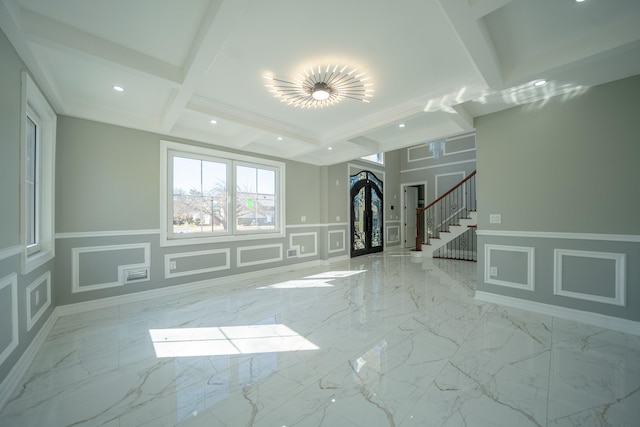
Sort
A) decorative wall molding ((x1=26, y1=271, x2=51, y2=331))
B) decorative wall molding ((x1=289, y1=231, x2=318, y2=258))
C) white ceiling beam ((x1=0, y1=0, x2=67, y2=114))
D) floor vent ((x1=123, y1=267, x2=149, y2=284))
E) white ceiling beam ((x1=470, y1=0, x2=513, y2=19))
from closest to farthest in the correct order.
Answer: white ceiling beam ((x1=470, y1=0, x2=513, y2=19)), white ceiling beam ((x1=0, y1=0, x2=67, y2=114)), decorative wall molding ((x1=26, y1=271, x2=51, y2=331)), floor vent ((x1=123, y1=267, x2=149, y2=284)), decorative wall molding ((x1=289, y1=231, x2=318, y2=258))

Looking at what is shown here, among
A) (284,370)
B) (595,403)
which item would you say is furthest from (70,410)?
(595,403)

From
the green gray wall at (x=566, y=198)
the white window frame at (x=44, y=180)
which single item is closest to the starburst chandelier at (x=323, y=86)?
the green gray wall at (x=566, y=198)

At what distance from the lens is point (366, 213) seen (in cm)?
767

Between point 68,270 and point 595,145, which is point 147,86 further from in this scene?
point 595,145

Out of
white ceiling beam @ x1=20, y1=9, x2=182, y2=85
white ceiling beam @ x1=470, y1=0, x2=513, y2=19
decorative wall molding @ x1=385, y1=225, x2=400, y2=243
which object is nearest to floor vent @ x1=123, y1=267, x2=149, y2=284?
white ceiling beam @ x1=20, y1=9, x2=182, y2=85

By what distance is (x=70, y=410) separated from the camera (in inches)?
62.3

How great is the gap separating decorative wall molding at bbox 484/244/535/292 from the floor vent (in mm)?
4926

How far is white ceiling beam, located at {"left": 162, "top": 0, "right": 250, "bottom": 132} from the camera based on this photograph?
63.2 inches

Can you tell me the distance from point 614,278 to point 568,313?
0.58 metres

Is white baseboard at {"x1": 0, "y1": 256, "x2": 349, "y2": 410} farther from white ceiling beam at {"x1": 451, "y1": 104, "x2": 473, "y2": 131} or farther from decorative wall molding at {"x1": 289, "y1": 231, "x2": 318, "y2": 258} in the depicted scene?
white ceiling beam at {"x1": 451, "y1": 104, "x2": 473, "y2": 131}

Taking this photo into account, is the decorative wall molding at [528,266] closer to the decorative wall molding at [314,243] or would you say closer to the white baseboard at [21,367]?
the decorative wall molding at [314,243]

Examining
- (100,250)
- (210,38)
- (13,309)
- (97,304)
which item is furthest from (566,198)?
(97,304)

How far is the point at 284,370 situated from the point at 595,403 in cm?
210

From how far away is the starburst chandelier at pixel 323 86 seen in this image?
2578 mm
